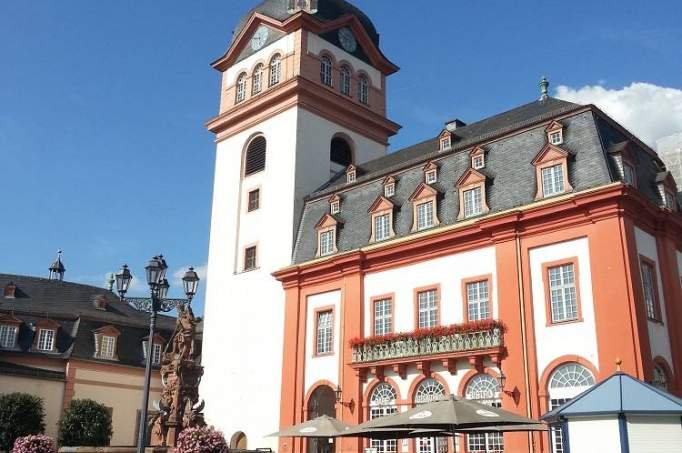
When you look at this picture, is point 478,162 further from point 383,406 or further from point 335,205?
point 383,406

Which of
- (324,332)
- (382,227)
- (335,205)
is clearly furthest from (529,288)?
(335,205)

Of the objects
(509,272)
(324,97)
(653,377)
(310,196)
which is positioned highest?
(324,97)

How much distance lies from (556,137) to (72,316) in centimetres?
3334

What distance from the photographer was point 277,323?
34.7m

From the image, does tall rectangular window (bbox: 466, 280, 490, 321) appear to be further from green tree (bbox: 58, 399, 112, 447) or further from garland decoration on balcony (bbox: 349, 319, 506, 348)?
green tree (bbox: 58, 399, 112, 447)

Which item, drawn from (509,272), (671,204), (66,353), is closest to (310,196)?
(509,272)

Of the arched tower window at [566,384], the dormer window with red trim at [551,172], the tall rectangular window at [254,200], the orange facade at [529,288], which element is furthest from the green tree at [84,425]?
the dormer window with red trim at [551,172]

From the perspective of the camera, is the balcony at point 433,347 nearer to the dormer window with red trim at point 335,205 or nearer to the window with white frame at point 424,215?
the window with white frame at point 424,215

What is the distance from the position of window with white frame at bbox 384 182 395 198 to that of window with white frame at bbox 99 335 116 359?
23744mm

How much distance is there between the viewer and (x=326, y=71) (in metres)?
40.6

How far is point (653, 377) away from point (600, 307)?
2.64m

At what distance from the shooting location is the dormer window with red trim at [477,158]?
29.2 m

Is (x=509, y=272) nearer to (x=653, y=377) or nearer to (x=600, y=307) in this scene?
(x=600, y=307)

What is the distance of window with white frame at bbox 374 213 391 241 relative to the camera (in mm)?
31250
